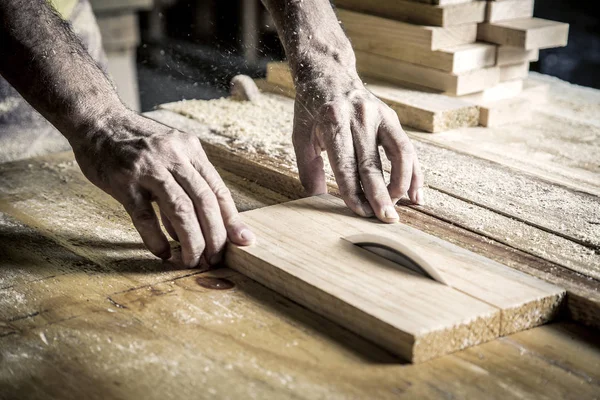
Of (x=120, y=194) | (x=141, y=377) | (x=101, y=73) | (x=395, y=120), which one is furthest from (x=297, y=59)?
(x=141, y=377)

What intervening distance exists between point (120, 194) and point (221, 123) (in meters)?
0.91

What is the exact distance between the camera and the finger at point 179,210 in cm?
145

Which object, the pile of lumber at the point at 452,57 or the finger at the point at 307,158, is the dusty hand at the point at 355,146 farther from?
the pile of lumber at the point at 452,57

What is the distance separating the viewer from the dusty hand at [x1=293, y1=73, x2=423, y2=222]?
165 cm

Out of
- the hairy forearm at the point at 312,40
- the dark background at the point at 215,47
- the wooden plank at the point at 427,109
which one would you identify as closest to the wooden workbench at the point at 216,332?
the hairy forearm at the point at 312,40

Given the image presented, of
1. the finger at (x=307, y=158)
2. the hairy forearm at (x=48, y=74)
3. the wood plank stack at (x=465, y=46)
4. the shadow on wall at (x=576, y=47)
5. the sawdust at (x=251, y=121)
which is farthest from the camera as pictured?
the shadow on wall at (x=576, y=47)

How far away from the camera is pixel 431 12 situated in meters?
2.55

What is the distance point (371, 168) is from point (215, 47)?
470 centimetres

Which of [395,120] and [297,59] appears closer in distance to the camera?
[395,120]

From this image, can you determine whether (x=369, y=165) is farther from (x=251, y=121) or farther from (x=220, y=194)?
(x=251, y=121)

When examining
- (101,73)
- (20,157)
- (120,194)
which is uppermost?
(101,73)

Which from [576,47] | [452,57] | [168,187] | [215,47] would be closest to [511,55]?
[452,57]

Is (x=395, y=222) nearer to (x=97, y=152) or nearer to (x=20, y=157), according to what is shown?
(x=97, y=152)

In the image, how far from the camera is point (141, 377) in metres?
1.14
